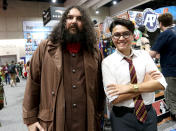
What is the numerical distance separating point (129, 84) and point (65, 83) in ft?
1.74

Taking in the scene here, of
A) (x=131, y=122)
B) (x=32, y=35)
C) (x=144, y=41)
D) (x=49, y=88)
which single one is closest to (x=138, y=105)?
(x=131, y=122)

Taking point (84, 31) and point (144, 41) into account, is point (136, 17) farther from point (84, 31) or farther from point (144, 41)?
point (84, 31)

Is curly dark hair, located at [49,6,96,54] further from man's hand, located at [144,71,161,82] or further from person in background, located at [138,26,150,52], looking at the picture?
person in background, located at [138,26,150,52]

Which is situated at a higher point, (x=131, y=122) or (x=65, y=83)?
(x=65, y=83)

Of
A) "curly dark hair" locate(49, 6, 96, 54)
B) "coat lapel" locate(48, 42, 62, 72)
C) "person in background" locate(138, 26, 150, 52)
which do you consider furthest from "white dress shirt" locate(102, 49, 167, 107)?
"person in background" locate(138, 26, 150, 52)

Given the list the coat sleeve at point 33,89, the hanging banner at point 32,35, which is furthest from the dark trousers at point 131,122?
the hanging banner at point 32,35

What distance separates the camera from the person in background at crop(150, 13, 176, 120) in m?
1.95

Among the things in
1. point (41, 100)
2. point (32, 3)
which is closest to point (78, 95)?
point (41, 100)

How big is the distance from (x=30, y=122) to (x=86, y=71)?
65 centimetres

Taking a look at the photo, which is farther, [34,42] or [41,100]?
[34,42]

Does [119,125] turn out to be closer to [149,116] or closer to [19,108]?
[149,116]

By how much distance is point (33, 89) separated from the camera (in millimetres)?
1331

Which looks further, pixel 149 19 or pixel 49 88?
pixel 149 19

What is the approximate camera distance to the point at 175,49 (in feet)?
6.42
